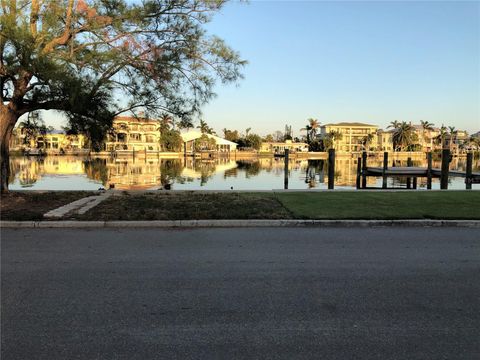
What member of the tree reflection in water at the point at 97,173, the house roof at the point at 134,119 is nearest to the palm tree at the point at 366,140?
the tree reflection in water at the point at 97,173

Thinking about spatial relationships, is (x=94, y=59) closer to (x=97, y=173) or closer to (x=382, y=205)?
(x=382, y=205)

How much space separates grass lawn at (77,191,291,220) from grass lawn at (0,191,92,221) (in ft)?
3.92

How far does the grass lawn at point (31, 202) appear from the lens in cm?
979

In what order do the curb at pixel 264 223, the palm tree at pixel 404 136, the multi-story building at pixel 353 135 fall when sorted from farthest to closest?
the multi-story building at pixel 353 135, the palm tree at pixel 404 136, the curb at pixel 264 223

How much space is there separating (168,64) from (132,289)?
8840 millimetres

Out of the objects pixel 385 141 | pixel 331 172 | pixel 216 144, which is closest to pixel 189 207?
pixel 331 172

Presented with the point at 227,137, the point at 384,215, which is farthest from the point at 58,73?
the point at 227,137

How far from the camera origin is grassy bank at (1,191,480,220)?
10078mm

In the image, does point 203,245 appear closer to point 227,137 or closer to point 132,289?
point 132,289

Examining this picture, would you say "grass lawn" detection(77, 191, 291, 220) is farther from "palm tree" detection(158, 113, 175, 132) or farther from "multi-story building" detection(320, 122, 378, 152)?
"multi-story building" detection(320, 122, 378, 152)

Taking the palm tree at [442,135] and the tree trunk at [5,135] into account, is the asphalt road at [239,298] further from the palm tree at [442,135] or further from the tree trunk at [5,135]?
the palm tree at [442,135]

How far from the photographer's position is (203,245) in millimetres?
7566

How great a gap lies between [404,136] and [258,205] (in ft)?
396

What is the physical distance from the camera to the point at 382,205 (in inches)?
462
